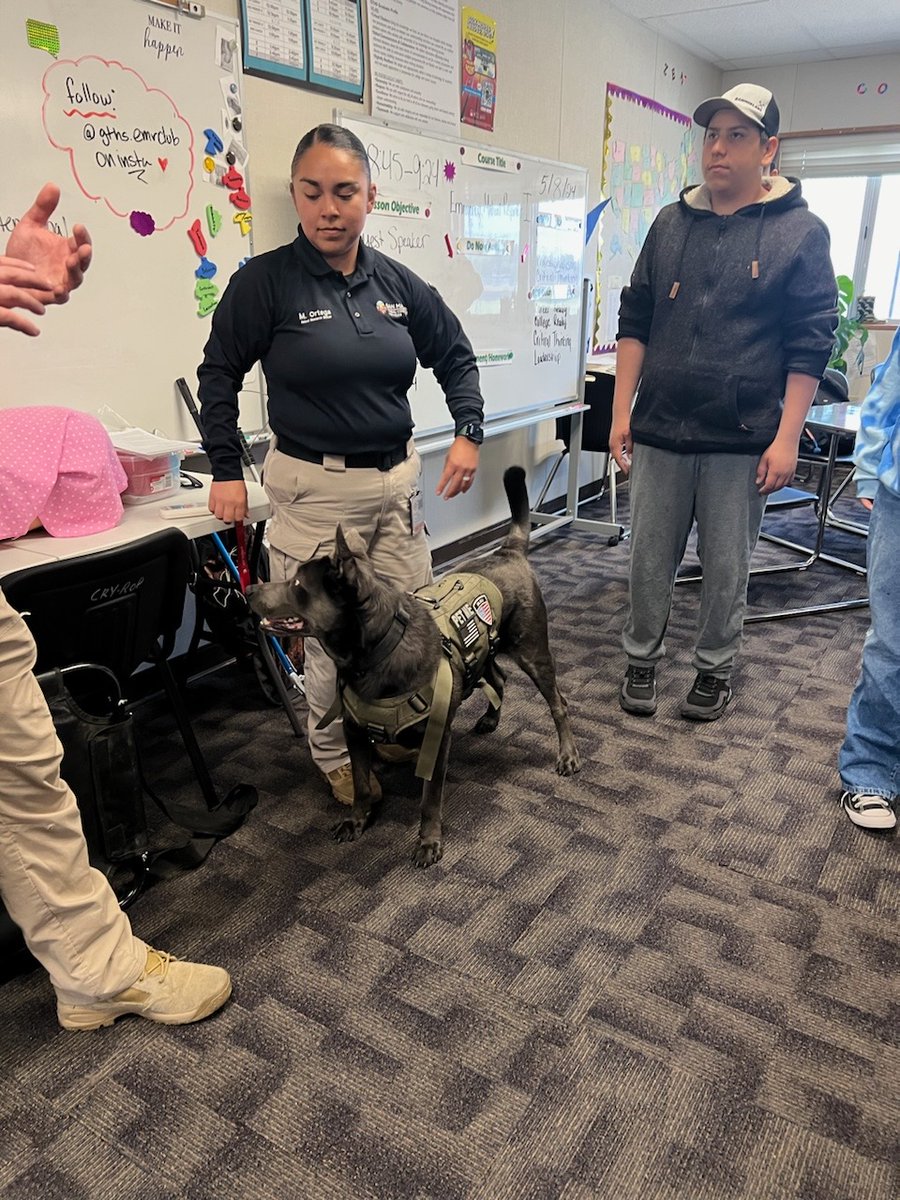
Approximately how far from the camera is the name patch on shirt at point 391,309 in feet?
6.56

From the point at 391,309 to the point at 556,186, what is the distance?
269 cm

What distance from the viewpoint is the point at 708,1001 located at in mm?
1589

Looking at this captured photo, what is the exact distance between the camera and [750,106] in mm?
2158

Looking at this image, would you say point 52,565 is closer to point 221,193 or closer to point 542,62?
point 221,193

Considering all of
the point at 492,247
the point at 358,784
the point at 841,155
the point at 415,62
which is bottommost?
the point at 358,784

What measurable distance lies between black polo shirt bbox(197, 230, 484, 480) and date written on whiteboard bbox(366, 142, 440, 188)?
4.12 feet

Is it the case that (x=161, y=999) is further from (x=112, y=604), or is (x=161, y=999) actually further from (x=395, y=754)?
(x=395, y=754)

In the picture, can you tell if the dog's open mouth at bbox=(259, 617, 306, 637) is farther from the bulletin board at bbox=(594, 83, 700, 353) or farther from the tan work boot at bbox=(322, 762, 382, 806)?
the bulletin board at bbox=(594, 83, 700, 353)

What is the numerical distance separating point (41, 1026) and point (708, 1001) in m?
1.27

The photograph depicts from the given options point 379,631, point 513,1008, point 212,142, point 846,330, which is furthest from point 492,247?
point 846,330

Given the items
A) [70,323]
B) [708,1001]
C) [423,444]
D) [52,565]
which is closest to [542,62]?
[423,444]

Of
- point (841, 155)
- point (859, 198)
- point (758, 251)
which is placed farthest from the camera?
point (859, 198)

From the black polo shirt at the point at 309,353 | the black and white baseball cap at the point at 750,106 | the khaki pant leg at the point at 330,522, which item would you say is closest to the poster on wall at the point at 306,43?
the black polo shirt at the point at 309,353

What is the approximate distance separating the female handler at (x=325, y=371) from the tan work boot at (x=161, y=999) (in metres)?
0.79
